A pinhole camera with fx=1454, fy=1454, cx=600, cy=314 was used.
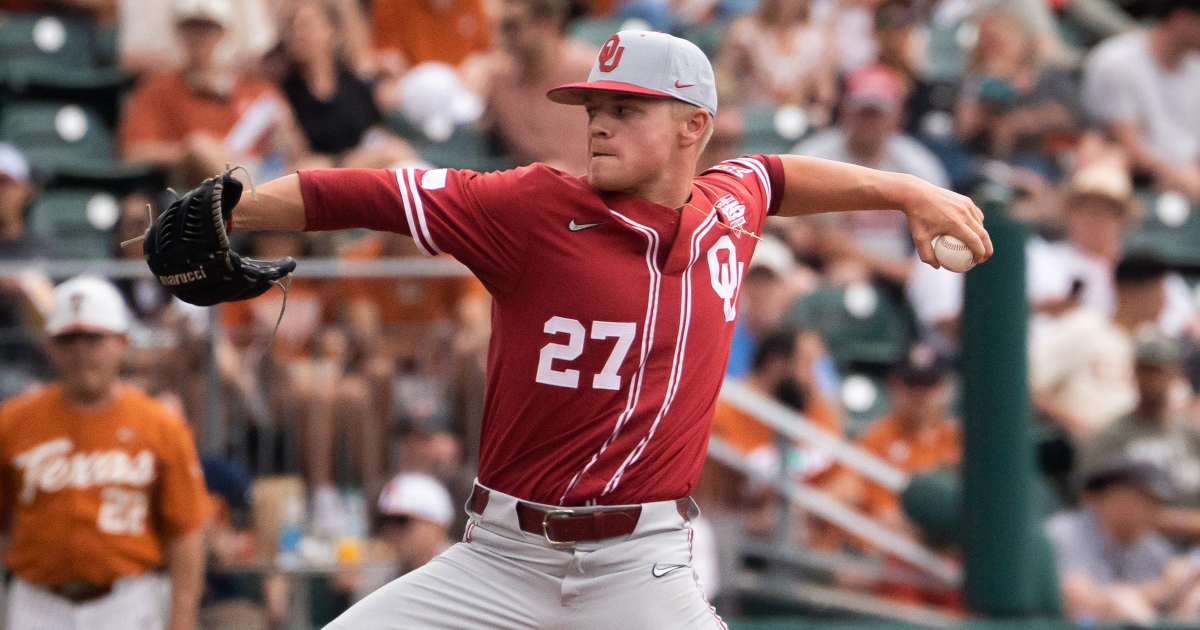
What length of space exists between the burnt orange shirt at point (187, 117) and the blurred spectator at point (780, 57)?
3153mm

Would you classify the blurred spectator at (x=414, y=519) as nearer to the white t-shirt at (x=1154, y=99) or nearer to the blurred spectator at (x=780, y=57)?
the blurred spectator at (x=780, y=57)

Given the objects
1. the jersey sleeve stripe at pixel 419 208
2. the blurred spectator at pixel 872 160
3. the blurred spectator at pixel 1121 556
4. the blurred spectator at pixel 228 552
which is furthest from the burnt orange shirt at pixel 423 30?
the jersey sleeve stripe at pixel 419 208

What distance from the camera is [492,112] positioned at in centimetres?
835

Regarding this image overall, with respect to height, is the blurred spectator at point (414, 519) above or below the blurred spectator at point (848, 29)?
below

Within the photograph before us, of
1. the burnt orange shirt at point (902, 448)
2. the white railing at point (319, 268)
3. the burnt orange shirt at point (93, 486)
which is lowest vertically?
the burnt orange shirt at point (902, 448)

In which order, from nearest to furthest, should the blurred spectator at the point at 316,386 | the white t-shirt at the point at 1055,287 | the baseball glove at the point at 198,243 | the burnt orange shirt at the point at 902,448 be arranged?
the baseball glove at the point at 198,243 < the blurred spectator at the point at 316,386 < the burnt orange shirt at the point at 902,448 < the white t-shirt at the point at 1055,287

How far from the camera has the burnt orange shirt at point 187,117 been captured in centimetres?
832

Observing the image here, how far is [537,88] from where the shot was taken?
26.8 ft

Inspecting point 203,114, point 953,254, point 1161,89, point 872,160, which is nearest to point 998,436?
point 953,254

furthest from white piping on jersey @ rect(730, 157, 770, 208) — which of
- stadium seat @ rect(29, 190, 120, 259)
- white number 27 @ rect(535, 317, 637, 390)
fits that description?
stadium seat @ rect(29, 190, 120, 259)

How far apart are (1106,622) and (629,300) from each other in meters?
3.57

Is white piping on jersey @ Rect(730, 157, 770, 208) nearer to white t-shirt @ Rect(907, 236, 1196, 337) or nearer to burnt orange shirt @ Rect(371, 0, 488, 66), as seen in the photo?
white t-shirt @ Rect(907, 236, 1196, 337)

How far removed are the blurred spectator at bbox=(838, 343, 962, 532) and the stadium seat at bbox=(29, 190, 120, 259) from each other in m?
4.21

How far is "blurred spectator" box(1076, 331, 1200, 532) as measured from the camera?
668 centimetres
